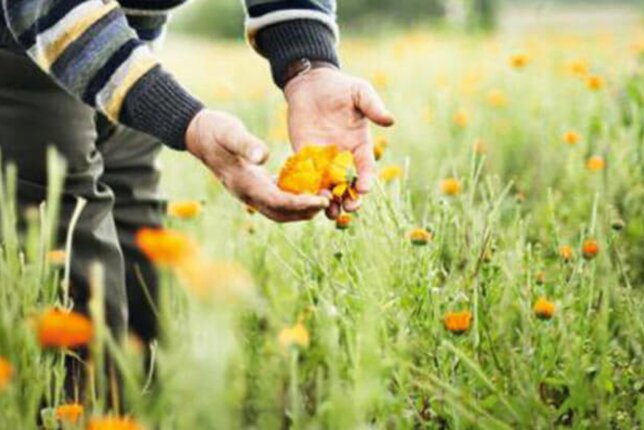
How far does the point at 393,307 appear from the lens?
1714mm

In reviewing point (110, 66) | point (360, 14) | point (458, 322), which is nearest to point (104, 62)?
point (110, 66)

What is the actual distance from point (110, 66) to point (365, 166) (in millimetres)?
438

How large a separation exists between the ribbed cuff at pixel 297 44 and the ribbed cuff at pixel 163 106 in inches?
13.2

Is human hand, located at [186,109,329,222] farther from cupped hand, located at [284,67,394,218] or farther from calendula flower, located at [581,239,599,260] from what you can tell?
calendula flower, located at [581,239,599,260]

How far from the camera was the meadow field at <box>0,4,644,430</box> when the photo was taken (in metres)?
1.11

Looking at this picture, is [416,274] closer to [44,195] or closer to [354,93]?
[354,93]

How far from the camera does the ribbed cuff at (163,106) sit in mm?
1583

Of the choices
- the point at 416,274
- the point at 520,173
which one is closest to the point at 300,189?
the point at 416,274

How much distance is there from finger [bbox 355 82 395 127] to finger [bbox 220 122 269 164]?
1.11 feet

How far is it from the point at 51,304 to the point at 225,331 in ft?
2.49

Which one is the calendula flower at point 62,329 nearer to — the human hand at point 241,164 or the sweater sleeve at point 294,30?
the human hand at point 241,164

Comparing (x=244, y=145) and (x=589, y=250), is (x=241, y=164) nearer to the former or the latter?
(x=244, y=145)

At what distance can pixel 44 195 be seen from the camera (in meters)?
1.94

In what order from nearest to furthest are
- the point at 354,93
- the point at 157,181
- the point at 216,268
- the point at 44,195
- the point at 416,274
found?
the point at 216,268 → the point at 416,274 → the point at 354,93 → the point at 44,195 → the point at 157,181
